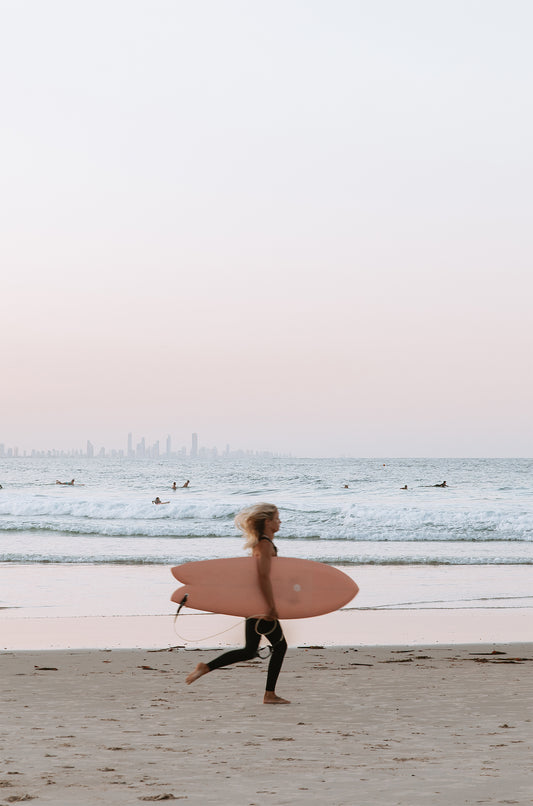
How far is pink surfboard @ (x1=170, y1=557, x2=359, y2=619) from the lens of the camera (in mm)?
7052

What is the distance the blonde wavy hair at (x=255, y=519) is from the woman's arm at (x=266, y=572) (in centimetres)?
7

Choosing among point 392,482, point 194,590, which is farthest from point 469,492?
point 194,590

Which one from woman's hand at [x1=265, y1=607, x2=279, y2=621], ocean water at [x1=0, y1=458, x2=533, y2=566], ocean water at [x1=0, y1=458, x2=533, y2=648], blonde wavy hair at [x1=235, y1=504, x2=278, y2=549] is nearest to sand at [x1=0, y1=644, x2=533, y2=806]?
woman's hand at [x1=265, y1=607, x2=279, y2=621]

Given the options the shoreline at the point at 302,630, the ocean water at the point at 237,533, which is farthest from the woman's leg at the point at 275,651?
the ocean water at the point at 237,533

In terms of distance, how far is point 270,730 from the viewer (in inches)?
243

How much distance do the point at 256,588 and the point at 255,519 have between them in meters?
0.64

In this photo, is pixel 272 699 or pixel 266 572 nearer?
pixel 266 572

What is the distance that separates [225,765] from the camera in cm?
517

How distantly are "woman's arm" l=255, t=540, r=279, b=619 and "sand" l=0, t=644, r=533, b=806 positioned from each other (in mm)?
799

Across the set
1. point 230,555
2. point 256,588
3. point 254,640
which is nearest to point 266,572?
point 256,588

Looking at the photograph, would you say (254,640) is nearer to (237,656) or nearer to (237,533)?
(237,656)

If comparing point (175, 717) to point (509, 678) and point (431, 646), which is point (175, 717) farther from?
point (431, 646)

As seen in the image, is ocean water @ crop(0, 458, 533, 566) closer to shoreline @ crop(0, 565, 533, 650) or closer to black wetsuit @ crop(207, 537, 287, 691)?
shoreline @ crop(0, 565, 533, 650)

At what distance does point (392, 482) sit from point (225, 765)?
63.1 m
